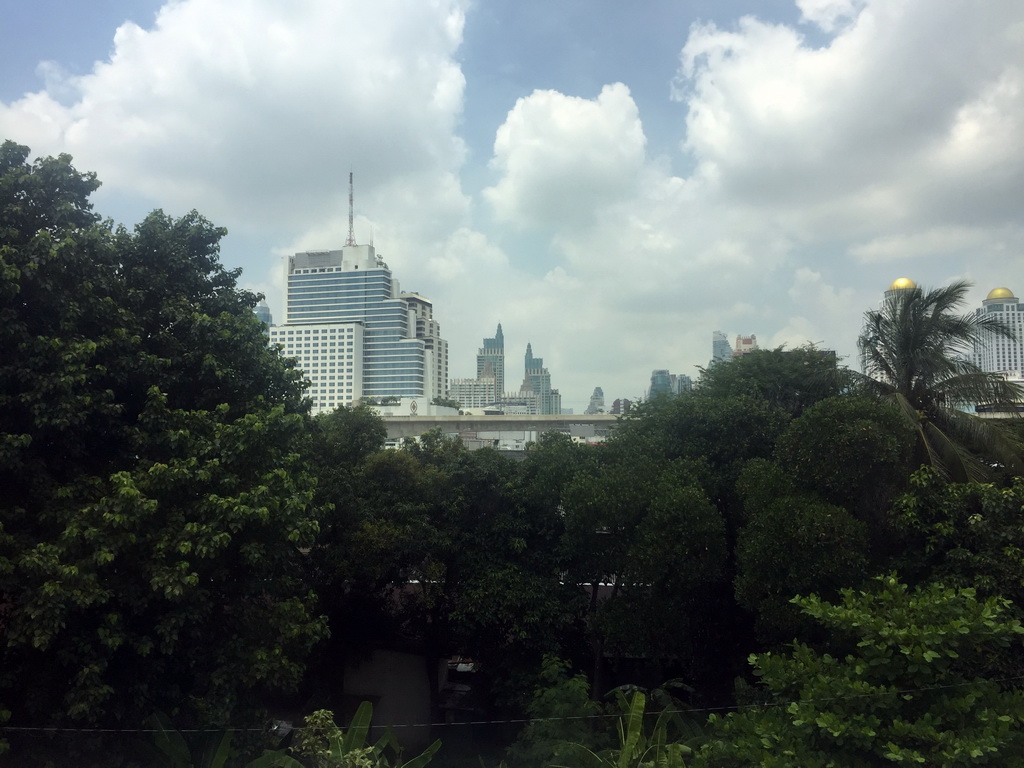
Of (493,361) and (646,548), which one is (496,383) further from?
(646,548)

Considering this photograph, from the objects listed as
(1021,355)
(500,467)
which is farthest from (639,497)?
(1021,355)

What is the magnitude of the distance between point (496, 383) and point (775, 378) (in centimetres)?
13852

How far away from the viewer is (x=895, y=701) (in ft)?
19.9

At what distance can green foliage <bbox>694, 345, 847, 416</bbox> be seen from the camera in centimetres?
1418

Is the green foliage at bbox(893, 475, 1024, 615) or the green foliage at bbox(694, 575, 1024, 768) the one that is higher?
the green foliage at bbox(893, 475, 1024, 615)

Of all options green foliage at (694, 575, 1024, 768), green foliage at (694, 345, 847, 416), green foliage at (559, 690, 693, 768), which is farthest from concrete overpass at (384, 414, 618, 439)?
green foliage at (694, 575, 1024, 768)

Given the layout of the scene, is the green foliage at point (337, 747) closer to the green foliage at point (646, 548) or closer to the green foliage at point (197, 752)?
the green foliage at point (197, 752)

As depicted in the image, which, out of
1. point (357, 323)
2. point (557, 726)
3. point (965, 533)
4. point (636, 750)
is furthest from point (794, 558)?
point (357, 323)

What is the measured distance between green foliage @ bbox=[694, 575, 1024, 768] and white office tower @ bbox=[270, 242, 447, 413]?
277 ft

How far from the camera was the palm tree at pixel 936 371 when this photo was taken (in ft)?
31.8

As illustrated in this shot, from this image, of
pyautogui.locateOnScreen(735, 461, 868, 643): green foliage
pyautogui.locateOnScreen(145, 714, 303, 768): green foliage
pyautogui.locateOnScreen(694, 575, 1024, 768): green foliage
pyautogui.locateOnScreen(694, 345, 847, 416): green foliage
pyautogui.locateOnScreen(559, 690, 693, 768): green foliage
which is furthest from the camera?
pyautogui.locateOnScreen(694, 345, 847, 416): green foliage

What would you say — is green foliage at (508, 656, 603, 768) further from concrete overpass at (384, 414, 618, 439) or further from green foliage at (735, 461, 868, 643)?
concrete overpass at (384, 414, 618, 439)

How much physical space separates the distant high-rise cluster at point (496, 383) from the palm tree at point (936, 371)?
115 m

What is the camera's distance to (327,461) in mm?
12984
